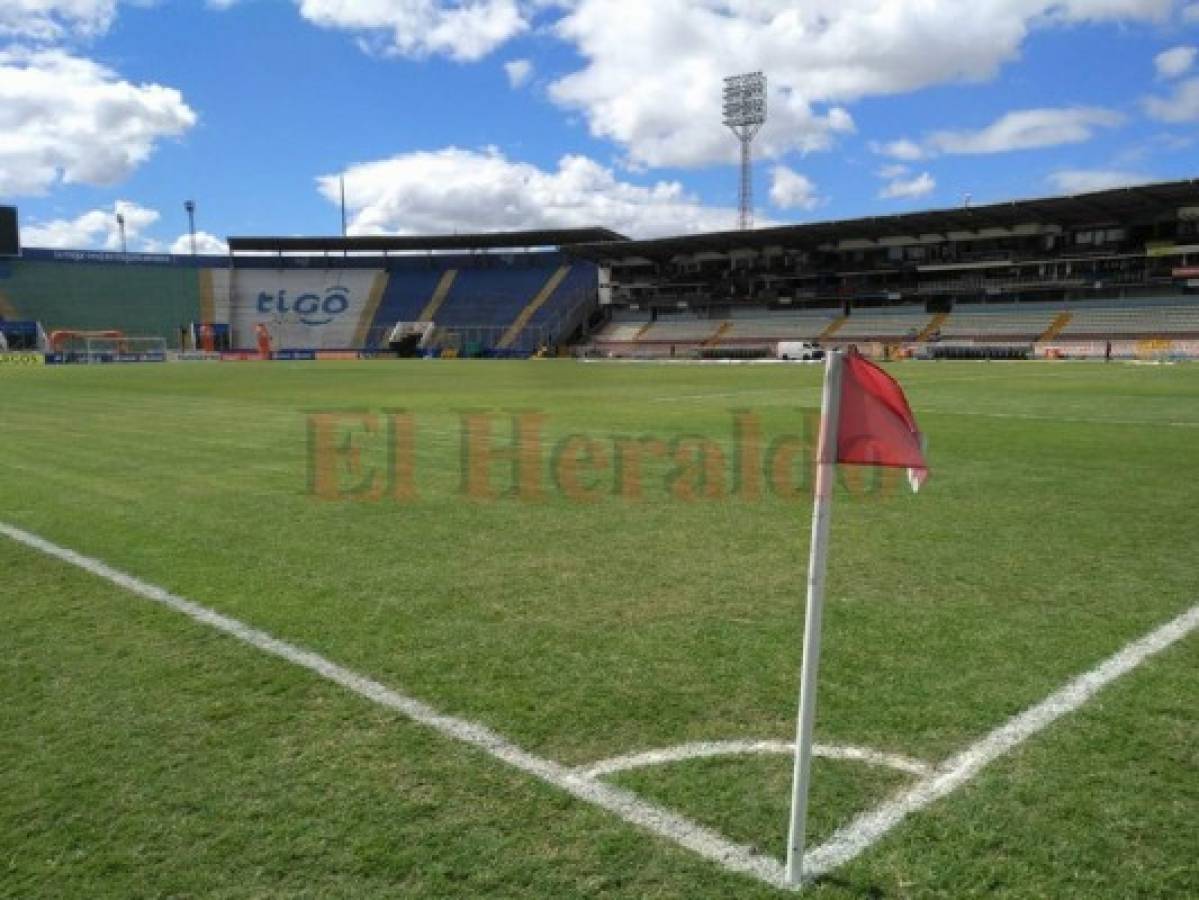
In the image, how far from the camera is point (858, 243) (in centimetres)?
7319

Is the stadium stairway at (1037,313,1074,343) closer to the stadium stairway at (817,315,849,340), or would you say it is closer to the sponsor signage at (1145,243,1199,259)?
the sponsor signage at (1145,243,1199,259)

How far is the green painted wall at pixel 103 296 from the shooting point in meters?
76.8

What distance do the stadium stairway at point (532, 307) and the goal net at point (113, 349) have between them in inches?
1158

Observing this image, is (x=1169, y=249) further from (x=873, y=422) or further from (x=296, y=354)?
(x=296, y=354)

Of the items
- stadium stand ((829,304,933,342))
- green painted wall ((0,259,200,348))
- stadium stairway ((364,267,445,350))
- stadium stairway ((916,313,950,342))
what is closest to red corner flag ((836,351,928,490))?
stadium stairway ((916,313,950,342))

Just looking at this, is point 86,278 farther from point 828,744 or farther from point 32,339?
point 828,744

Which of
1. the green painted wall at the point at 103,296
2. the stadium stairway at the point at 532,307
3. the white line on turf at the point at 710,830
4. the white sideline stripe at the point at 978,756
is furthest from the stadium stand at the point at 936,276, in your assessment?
the white line on turf at the point at 710,830

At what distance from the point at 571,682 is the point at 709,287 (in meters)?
81.5

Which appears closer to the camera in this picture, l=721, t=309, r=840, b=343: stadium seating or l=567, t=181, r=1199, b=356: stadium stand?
l=567, t=181, r=1199, b=356: stadium stand

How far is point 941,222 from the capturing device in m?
64.7

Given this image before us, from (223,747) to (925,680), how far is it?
296 cm

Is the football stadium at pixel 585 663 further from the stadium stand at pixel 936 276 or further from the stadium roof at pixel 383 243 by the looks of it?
the stadium roof at pixel 383 243

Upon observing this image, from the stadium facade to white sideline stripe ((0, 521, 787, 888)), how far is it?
5712 cm

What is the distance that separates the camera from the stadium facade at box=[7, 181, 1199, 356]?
190 feet
